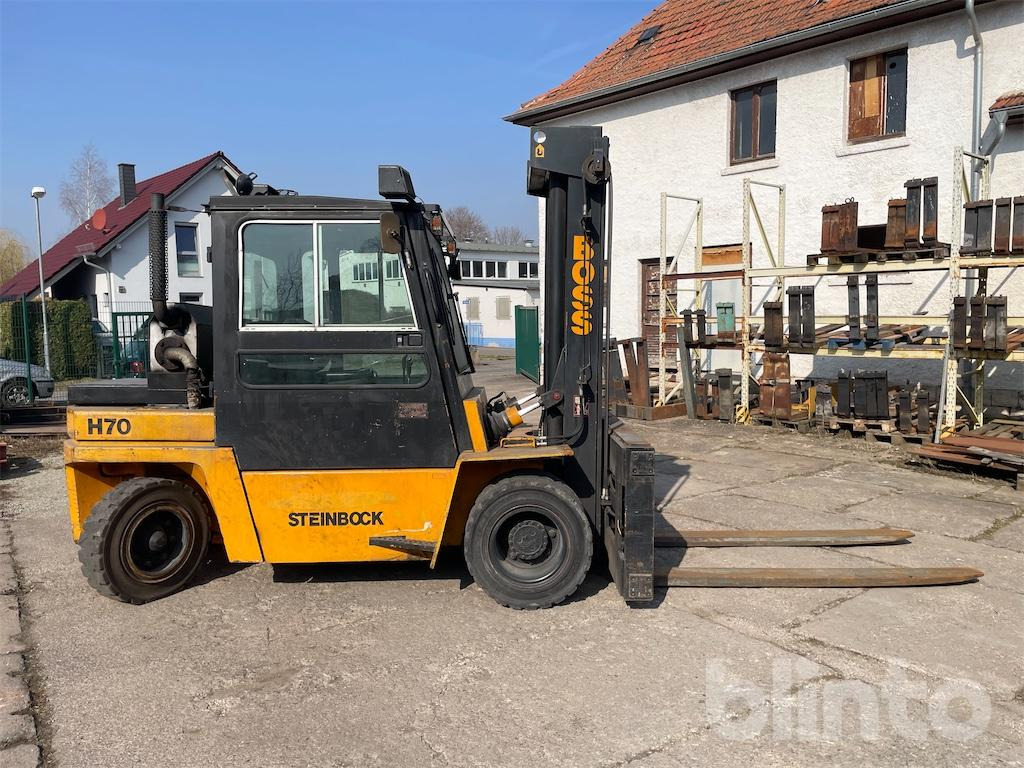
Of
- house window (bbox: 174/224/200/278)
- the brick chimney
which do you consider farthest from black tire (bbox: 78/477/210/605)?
the brick chimney

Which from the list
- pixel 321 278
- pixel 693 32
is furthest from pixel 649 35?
pixel 321 278

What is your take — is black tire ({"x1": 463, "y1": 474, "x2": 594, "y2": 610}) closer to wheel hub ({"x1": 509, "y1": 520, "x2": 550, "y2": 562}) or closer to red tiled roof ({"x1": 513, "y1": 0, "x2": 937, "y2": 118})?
wheel hub ({"x1": 509, "y1": 520, "x2": 550, "y2": 562})

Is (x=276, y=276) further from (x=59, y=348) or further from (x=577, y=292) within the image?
(x=59, y=348)

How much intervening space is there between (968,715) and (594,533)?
236 cm

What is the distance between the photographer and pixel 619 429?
5.64 metres

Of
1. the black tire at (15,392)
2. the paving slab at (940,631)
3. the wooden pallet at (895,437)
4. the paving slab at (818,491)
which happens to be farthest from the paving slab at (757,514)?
the black tire at (15,392)

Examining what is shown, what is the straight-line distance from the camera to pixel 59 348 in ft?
74.1

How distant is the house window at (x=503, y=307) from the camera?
1559 inches

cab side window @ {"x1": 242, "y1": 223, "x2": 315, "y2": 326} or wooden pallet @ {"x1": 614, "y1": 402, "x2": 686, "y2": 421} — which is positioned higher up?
cab side window @ {"x1": 242, "y1": 223, "x2": 315, "y2": 326}

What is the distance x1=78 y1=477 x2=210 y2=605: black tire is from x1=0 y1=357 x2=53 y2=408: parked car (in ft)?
41.3

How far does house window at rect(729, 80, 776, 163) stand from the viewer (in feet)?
47.2

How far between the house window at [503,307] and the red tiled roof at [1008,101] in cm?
2913

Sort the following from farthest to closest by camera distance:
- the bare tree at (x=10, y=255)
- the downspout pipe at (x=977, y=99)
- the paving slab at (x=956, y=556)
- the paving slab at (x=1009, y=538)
Result: the bare tree at (x=10, y=255) → the downspout pipe at (x=977, y=99) → the paving slab at (x=1009, y=538) → the paving slab at (x=956, y=556)

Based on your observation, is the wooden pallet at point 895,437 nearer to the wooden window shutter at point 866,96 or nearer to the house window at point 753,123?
the wooden window shutter at point 866,96
